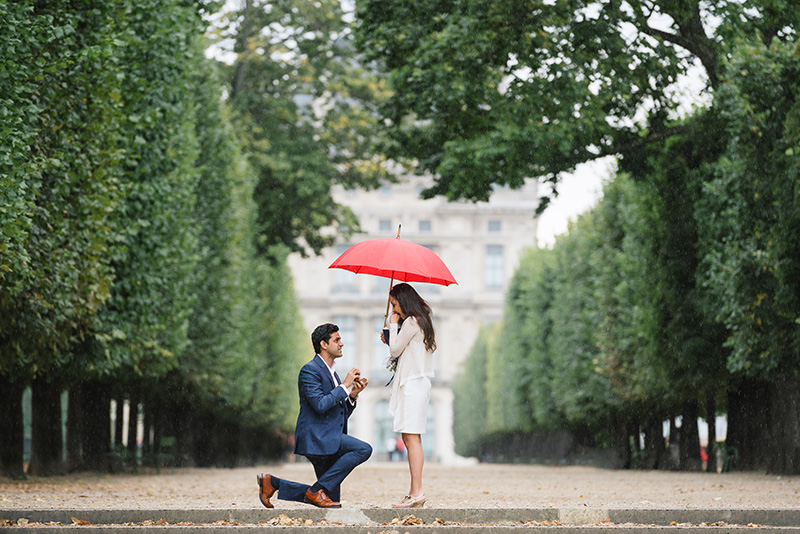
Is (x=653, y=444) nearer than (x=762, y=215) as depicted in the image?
No

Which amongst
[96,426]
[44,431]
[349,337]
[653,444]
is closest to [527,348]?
[653,444]

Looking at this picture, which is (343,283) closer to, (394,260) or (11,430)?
(11,430)

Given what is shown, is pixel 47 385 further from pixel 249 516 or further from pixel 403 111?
pixel 249 516

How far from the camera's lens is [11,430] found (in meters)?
20.0

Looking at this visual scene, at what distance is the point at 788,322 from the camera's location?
1906cm

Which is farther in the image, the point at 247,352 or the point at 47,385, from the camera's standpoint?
the point at 247,352

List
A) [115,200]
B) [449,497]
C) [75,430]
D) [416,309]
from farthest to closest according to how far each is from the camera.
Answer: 1. [75,430]
2. [115,200]
3. [449,497]
4. [416,309]

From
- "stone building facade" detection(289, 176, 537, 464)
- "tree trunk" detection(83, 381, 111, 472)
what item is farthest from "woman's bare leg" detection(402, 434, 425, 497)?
"stone building facade" detection(289, 176, 537, 464)

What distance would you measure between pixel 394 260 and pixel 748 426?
57.5ft

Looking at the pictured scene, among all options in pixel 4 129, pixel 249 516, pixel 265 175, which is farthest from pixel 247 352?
pixel 249 516

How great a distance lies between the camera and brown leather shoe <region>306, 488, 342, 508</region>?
955cm

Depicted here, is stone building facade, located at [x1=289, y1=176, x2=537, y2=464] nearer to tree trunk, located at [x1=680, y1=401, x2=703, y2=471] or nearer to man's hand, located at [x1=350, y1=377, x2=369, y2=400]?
tree trunk, located at [x1=680, y1=401, x2=703, y2=471]

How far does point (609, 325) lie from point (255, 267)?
34.1 ft

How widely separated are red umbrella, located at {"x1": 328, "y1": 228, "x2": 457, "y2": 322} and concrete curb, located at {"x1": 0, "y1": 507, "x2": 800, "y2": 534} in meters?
1.71
